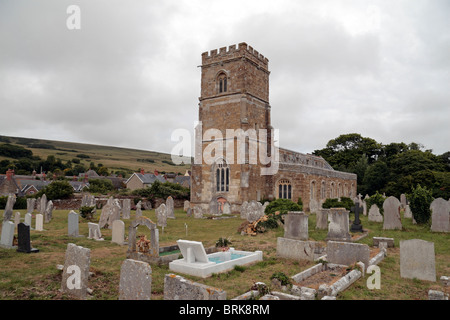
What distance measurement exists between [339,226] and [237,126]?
1735cm

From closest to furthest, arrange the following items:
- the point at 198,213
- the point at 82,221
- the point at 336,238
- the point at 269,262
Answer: the point at 269,262 < the point at 336,238 < the point at 82,221 < the point at 198,213

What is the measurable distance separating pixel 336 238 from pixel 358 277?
4.83 metres

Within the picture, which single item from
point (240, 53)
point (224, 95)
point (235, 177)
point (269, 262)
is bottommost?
point (269, 262)

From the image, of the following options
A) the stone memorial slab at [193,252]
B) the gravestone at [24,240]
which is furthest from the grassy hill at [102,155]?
the stone memorial slab at [193,252]

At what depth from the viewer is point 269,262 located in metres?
9.53

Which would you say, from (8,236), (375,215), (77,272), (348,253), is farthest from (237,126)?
(77,272)

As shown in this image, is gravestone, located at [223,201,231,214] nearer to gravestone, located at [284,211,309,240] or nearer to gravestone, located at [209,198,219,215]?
gravestone, located at [209,198,219,215]

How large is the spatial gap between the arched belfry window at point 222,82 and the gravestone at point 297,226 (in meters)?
18.9

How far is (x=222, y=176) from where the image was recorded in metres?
28.5

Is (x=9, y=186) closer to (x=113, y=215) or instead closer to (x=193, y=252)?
(x=113, y=215)

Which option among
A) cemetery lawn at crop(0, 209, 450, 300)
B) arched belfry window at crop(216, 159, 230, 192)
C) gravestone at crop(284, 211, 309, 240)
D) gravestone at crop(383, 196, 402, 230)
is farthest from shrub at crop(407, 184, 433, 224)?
arched belfry window at crop(216, 159, 230, 192)
